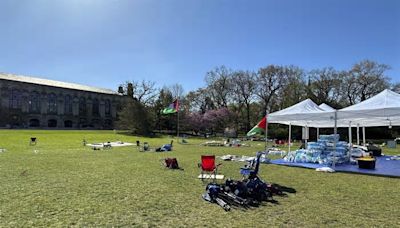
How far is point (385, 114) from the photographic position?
11.6m

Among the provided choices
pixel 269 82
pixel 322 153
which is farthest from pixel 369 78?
→ pixel 322 153

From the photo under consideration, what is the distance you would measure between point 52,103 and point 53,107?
1.07m

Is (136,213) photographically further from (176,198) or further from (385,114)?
(385,114)

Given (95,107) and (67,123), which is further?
(95,107)

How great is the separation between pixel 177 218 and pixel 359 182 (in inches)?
267

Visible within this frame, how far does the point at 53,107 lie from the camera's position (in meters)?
80.6

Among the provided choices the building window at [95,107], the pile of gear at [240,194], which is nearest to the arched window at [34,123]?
the building window at [95,107]

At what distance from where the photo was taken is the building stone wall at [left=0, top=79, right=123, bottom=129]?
72500mm

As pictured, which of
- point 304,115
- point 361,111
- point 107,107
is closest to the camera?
point 361,111

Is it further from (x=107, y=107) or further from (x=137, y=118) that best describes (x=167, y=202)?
(x=107, y=107)

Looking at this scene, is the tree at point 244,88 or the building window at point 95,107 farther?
the building window at point 95,107

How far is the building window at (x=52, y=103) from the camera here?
262ft

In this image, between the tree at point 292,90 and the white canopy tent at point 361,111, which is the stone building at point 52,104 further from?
the white canopy tent at point 361,111

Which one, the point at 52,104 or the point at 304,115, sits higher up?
the point at 52,104
